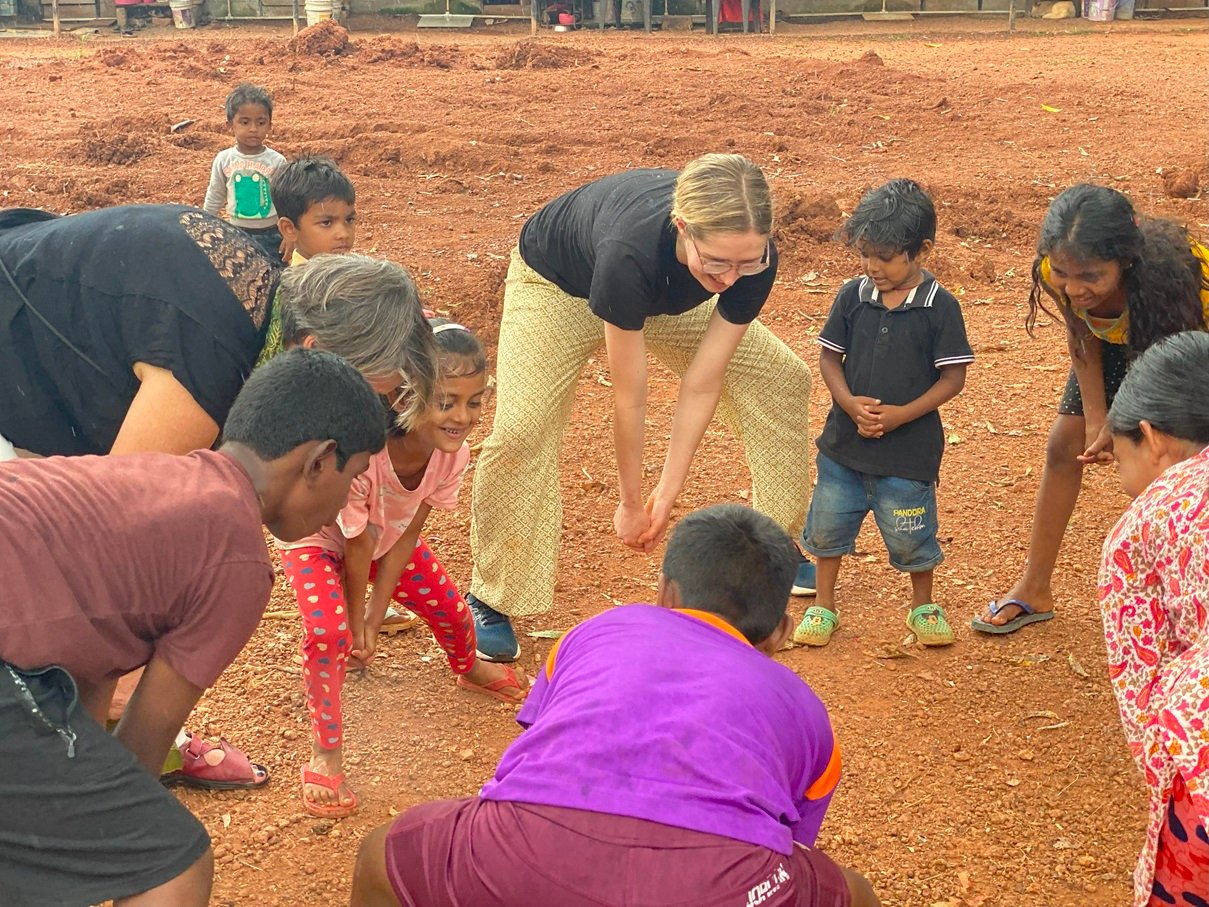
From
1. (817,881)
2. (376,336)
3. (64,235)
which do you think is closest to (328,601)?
(376,336)

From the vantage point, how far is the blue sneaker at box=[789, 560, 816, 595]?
4.57m

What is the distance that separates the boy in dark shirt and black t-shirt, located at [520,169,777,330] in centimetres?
134

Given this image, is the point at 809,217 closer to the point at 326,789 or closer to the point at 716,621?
the point at 326,789

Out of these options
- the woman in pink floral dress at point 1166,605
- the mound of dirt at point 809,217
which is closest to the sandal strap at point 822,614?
the woman in pink floral dress at point 1166,605

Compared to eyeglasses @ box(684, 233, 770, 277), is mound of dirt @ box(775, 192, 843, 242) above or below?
below

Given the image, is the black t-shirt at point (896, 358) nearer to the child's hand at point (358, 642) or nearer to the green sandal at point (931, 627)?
the green sandal at point (931, 627)

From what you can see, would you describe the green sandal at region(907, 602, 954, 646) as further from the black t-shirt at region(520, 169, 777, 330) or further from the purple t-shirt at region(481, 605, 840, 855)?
the purple t-shirt at region(481, 605, 840, 855)

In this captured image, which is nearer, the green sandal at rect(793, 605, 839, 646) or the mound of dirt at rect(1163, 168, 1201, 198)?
the green sandal at rect(793, 605, 839, 646)

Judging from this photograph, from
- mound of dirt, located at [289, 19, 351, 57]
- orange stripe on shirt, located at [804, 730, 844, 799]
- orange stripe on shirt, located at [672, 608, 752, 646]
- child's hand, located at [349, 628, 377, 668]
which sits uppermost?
mound of dirt, located at [289, 19, 351, 57]

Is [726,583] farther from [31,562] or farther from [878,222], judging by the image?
[878,222]

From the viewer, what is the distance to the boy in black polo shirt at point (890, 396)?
4.02m

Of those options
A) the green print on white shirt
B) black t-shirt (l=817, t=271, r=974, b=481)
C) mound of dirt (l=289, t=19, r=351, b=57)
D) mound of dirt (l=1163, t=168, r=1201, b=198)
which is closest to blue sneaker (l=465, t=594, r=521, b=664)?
black t-shirt (l=817, t=271, r=974, b=481)

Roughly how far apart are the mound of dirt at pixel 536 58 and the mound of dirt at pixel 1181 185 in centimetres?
823

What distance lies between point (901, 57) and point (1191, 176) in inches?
318
